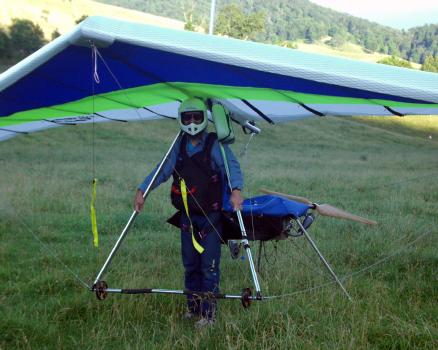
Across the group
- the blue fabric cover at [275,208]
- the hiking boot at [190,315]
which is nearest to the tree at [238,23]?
the blue fabric cover at [275,208]

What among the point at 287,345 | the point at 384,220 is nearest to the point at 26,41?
the point at 384,220

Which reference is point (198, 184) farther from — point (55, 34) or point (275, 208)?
point (55, 34)

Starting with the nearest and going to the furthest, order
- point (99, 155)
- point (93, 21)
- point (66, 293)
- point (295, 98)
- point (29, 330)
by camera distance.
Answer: point (93, 21) → point (29, 330) → point (295, 98) → point (66, 293) → point (99, 155)

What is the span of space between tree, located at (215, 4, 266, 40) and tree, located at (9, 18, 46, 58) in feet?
91.0

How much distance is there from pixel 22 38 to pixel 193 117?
40061mm

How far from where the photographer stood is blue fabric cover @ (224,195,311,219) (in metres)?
3.96

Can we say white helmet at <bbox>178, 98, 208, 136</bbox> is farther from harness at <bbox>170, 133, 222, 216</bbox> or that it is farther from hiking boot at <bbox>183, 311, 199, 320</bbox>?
hiking boot at <bbox>183, 311, 199, 320</bbox>

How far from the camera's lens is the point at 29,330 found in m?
3.23

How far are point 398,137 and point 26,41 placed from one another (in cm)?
2772

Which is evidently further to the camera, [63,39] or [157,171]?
[157,171]

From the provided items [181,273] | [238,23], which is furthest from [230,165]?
[238,23]

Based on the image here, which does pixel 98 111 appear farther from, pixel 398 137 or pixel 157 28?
pixel 398 137

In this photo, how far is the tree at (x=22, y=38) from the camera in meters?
39.4

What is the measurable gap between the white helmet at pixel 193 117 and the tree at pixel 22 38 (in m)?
39.2
